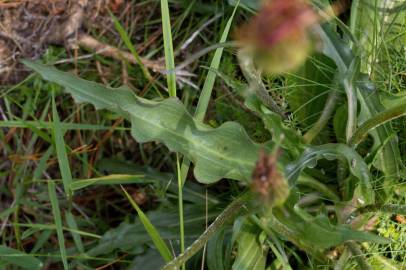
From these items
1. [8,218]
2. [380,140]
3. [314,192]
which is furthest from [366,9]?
[8,218]

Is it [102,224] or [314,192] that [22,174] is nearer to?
[102,224]

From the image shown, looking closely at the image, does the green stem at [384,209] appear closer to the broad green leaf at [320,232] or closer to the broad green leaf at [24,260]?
the broad green leaf at [320,232]

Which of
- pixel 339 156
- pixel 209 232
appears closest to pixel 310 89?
pixel 339 156

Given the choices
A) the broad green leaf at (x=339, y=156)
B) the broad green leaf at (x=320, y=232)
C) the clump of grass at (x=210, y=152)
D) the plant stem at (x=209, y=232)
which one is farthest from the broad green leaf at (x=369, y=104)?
the plant stem at (x=209, y=232)

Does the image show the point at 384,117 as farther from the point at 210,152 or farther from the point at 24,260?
the point at 24,260

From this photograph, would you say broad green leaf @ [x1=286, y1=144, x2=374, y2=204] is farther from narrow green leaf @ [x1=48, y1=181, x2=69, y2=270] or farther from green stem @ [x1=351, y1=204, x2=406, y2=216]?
narrow green leaf @ [x1=48, y1=181, x2=69, y2=270]

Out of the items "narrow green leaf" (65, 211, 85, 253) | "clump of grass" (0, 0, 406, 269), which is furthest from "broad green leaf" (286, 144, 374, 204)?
"narrow green leaf" (65, 211, 85, 253)
